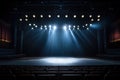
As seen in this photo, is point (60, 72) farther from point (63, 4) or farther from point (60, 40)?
point (60, 40)

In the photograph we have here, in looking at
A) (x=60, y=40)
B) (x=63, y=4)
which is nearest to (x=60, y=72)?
(x=63, y=4)

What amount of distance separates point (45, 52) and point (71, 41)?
2.69m

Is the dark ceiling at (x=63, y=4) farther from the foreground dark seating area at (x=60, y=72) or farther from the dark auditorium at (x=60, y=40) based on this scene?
the foreground dark seating area at (x=60, y=72)

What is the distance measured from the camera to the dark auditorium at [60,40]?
211 inches

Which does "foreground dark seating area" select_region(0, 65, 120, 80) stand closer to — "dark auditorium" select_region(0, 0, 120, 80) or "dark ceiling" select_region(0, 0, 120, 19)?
"dark auditorium" select_region(0, 0, 120, 80)

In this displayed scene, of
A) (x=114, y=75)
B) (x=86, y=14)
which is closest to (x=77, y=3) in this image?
(x=86, y=14)

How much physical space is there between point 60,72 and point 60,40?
1023cm

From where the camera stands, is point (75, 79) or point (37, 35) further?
point (37, 35)

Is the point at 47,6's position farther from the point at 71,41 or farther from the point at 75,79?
the point at 71,41

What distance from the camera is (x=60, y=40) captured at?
608 inches

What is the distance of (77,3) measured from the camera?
29.3 ft

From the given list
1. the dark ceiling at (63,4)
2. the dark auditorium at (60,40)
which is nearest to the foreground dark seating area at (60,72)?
the dark auditorium at (60,40)

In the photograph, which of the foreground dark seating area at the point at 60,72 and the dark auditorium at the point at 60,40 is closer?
the foreground dark seating area at the point at 60,72

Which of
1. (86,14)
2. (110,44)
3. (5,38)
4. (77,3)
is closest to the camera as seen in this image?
(77,3)
